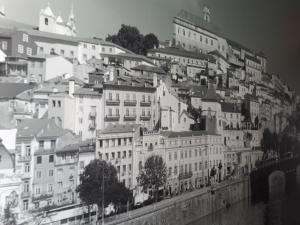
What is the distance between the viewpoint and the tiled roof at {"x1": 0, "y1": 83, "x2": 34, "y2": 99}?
14.9ft

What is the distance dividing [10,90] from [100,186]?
5.00 ft

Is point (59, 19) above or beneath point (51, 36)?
above

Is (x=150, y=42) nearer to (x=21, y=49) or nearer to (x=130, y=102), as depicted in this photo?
(x=130, y=102)

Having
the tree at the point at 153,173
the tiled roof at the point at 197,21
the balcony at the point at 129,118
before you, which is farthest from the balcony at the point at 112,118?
the tiled roof at the point at 197,21

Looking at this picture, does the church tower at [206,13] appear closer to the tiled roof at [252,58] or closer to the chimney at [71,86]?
the tiled roof at [252,58]

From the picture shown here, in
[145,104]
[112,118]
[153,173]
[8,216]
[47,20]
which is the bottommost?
[8,216]

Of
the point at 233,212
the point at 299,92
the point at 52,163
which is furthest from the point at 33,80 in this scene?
the point at 299,92

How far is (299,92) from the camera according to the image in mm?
7547

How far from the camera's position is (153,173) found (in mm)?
5938

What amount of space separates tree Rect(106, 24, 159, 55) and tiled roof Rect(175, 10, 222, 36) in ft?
1.63

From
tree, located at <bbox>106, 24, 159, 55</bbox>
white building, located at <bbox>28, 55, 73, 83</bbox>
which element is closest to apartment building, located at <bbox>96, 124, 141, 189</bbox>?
white building, located at <bbox>28, 55, 73, 83</bbox>

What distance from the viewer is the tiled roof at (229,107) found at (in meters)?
7.06

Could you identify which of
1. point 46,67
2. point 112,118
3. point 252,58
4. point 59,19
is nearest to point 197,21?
point 252,58

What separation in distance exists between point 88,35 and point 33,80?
0.92 m
